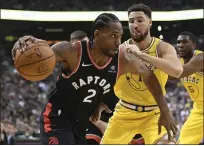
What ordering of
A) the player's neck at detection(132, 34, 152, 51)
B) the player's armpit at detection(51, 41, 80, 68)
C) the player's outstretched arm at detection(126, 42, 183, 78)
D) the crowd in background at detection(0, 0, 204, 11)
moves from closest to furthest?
the player's armpit at detection(51, 41, 80, 68) → the player's outstretched arm at detection(126, 42, 183, 78) → the player's neck at detection(132, 34, 152, 51) → the crowd in background at detection(0, 0, 204, 11)

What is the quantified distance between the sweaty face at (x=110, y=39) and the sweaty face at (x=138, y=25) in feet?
3.04

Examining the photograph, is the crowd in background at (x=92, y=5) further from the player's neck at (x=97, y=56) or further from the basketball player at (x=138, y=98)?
the player's neck at (x=97, y=56)

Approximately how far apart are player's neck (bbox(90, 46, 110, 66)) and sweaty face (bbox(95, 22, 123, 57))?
4 centimetres

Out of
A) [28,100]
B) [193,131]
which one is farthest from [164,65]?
[28,100]

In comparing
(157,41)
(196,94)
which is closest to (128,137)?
(157,41)

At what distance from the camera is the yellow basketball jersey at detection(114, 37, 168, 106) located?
4.11 m

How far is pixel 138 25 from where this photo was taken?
421cm

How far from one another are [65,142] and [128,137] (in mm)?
1091

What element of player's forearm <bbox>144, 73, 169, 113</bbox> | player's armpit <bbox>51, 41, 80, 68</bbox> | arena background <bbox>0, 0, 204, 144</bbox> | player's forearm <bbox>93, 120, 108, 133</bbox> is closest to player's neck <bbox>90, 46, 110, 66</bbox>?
player's armpit <bbox>51, 41, 80, 68</bbox>

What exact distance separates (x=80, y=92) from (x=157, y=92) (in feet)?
1.92

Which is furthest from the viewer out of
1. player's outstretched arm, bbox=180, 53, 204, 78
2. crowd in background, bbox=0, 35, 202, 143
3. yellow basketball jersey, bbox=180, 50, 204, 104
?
crowd in background, bbox=0, 35, 202, 143

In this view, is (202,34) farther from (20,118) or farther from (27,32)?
(20,118)

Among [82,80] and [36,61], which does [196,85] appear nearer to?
[82,80]

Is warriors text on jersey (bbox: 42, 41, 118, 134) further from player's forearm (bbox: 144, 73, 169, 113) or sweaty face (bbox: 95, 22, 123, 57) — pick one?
player's forearm (bbox: 144, 73, 169, 113)
